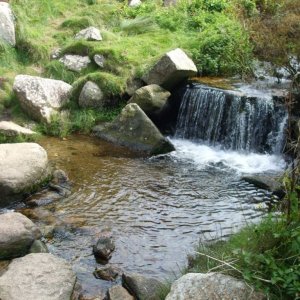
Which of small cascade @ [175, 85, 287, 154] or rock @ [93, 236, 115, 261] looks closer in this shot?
rock @ [93, 236, 115, 261]

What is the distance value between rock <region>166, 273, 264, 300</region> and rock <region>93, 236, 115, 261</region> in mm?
1642

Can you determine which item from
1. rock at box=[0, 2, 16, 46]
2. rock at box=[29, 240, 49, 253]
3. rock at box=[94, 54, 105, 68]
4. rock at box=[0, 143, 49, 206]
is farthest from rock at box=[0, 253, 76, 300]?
rock at box=[0, 2, 16, 46]

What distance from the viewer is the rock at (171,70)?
920 cm

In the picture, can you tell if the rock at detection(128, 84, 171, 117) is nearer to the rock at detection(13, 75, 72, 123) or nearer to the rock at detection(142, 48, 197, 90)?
the rock at detection(142, 48, 197, 90)

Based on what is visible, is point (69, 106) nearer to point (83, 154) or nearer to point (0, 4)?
point (83, 154)

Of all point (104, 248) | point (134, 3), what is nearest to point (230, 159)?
point (104, 248)

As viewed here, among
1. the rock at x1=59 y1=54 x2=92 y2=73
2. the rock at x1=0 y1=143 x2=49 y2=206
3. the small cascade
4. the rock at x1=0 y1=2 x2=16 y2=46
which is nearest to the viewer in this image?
the rock at x1=0 y1=143 x2=49 y2=206

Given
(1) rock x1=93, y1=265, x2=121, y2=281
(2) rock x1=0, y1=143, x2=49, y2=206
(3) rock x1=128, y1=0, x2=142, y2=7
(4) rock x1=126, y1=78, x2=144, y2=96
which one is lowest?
(1) rock x1=93, y1=265, x2=121, y2=281

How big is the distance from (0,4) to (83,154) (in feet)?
17.2

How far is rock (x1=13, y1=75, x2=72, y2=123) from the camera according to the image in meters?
9.12

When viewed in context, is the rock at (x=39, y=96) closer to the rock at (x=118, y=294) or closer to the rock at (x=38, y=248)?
the rock at (x=38, y=248)

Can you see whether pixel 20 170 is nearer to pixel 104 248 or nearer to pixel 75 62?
pixel 104 248

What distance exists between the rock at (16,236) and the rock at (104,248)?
699 millimetres

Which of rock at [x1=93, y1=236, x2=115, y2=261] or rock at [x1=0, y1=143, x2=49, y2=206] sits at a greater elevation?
rock at [x1=0, y1=143, x2=49, y2=206]
